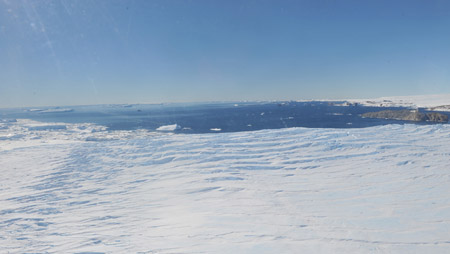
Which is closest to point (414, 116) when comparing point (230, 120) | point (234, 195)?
point (230, 120)

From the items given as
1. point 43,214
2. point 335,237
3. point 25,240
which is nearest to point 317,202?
point 335,237

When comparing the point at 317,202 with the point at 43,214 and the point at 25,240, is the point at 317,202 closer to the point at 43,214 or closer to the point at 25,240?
the point at 25,240

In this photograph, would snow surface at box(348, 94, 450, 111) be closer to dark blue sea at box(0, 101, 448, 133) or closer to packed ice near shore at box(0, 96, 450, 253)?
dark blue sea at box(0, 101, 448, 133)

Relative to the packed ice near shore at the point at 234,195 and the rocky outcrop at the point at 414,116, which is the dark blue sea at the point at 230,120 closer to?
the rocky outcrop at the point at 414,116

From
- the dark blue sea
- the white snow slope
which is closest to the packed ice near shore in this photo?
the white snow slope

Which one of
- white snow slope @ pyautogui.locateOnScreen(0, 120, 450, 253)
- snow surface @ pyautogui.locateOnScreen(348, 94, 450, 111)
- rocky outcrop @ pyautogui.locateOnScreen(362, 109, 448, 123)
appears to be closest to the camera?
white snow slope @ pyautogui.locateOnScreen(0, 120, 450, 253)

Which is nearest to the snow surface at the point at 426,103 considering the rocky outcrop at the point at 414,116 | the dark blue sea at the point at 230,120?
the dark blue sea at the point at 230,120

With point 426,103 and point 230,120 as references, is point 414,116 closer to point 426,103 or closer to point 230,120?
point 230,120
